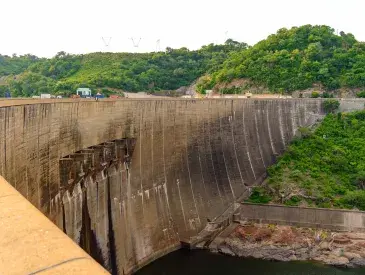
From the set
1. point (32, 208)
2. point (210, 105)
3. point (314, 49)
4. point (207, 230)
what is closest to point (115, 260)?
point (207, 230)

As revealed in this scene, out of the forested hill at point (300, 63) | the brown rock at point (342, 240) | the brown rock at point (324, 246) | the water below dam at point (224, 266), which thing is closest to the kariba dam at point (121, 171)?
the water below dam at point (224, 266)

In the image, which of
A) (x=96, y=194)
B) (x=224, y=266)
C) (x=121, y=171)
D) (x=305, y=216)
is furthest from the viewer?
(x=305, y=216)

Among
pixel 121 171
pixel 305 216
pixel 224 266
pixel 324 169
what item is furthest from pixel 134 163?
pixel 324 169

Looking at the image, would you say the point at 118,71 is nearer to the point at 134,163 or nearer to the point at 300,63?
the point at 300,63

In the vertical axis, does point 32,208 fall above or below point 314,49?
below

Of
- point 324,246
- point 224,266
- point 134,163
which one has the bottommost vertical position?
point 224,266

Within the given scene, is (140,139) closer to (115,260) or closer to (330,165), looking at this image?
(115,260)

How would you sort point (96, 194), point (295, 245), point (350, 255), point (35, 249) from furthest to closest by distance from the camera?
point (295, 245) → point (350, 255) → point (96, 194) → point (35, 249)
